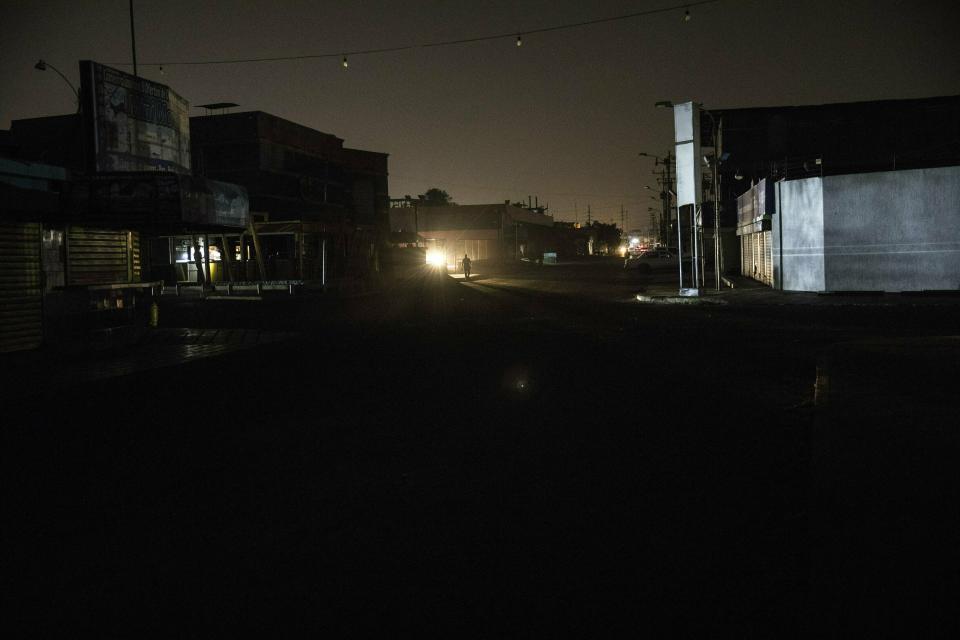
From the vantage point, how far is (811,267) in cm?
3012

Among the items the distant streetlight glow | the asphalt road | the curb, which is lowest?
the asphalt road

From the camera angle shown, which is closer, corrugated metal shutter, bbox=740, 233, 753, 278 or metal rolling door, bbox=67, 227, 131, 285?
metal rolling door, bbox=67, 227, 131, 285

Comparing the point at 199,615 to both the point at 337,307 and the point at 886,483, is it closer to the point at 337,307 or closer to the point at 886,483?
the point at 886,483

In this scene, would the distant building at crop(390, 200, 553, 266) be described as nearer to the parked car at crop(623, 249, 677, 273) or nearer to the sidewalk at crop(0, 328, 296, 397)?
the parked car at crop(623, 249, 677, 273)

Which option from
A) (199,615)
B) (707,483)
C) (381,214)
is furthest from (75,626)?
(381,214)

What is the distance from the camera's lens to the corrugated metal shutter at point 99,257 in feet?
57.2

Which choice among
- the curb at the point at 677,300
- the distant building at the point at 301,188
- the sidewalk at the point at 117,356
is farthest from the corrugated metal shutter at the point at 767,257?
the sidewalk at the point at 117,356

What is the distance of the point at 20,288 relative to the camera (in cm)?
1576

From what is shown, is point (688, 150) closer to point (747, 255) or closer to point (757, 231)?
point (757, 231)

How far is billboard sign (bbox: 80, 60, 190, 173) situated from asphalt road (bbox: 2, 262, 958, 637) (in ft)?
26.0

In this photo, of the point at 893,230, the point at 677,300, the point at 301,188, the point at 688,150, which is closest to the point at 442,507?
Answer: the point at 677,300

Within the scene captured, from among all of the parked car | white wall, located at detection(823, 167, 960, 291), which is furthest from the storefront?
the parked car

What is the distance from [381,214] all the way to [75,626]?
210ft

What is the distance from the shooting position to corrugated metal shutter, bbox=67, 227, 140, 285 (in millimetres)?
17438
